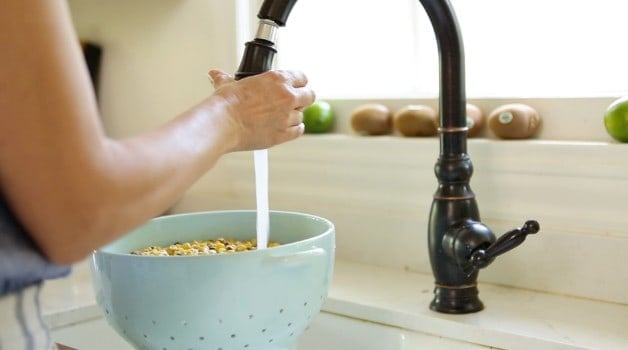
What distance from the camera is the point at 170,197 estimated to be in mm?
575

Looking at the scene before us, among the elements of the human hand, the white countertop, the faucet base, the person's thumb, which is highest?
the person's thumb

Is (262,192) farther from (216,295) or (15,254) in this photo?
(15,254)

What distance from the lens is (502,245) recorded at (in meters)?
0.91

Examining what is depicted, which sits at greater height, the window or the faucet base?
the window

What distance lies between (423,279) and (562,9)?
Answer: 1.44ft

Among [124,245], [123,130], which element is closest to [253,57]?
[124,245]

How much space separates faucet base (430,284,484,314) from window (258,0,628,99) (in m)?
0.32

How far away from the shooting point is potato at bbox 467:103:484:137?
44.9 inches

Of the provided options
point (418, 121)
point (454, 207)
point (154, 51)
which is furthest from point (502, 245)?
point (154, 51)

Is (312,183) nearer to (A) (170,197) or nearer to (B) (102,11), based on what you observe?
(B) (102,11)

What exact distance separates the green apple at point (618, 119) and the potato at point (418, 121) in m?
0.26

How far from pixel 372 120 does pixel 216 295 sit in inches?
22.0

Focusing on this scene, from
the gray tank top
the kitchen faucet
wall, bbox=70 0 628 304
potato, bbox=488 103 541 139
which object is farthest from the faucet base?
the gray tank top

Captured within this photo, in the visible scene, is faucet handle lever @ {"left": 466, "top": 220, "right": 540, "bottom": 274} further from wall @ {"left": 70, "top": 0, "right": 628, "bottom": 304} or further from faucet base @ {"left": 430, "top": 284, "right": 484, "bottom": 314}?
wall @ {"left": 70, "top": 0, "right": 628, "bottom": 304}
